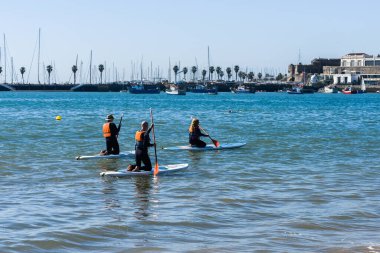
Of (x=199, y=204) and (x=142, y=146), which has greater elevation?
(x=142, y=146)

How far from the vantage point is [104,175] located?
21.6 metres

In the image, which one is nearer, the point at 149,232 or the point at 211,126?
the point at 149,232

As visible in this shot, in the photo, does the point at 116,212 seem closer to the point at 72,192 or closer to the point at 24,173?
the point at 72,192

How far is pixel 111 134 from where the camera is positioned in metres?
26.0

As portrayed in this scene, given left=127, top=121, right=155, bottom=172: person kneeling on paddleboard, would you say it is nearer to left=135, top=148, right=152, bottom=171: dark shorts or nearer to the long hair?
left=135, top=148, right=152, bottom=171: dark shorts

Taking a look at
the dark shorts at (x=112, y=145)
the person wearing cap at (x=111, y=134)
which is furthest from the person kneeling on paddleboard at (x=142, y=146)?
the dark shorts at (x=112, y=145)

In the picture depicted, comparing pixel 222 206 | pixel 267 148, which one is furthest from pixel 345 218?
pixel 267 148

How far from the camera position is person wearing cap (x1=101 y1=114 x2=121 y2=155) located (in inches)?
1004

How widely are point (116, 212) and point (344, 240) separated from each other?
5.23 metres

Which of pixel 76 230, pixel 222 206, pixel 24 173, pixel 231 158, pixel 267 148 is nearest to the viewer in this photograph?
pixel 76 230

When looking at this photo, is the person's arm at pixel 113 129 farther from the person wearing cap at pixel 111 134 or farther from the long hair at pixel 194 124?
the long hair at pixel 194 124

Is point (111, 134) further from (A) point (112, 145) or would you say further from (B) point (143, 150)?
(B) point (143, 150)

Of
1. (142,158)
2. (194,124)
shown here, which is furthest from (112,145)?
(142,158)

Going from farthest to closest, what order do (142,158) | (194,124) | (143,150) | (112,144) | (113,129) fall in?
(194,124)
(112,144)
(113,129)
(142,158)
(143,150)
